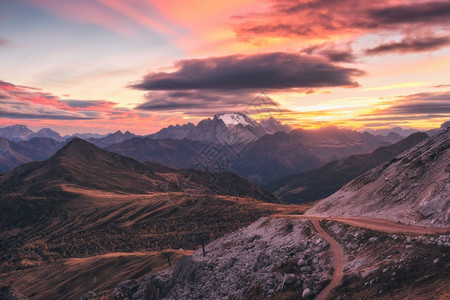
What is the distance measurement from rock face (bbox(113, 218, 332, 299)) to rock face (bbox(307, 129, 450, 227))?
15.4 meters

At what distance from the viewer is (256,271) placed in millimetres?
57750

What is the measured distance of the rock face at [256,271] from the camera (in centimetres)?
4731

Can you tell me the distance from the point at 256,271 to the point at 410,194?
36.0 meters

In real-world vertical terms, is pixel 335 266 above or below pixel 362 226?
below

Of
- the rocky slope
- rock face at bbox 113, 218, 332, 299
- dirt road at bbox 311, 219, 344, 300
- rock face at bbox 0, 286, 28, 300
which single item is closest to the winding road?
dirt road at bbox 311, 219, 344, 300

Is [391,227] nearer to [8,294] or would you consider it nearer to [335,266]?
[335,266]

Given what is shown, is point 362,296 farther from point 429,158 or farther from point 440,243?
point 429,158

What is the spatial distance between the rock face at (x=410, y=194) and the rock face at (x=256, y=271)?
1543 centimetres

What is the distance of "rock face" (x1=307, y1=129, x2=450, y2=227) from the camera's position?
168 feet

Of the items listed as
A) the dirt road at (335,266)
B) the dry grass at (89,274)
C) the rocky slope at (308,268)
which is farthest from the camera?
the dry grass at (89,274)

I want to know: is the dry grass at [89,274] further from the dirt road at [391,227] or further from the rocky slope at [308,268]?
the dirt road at [391,227]

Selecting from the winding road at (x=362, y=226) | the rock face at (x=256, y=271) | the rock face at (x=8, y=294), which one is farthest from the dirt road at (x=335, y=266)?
the rock face at (x=8, y=294)

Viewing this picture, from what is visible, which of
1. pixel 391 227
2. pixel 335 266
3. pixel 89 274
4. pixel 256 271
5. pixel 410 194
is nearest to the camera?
pixel 335 266

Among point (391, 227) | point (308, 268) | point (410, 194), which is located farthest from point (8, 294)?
point (410, 194)
